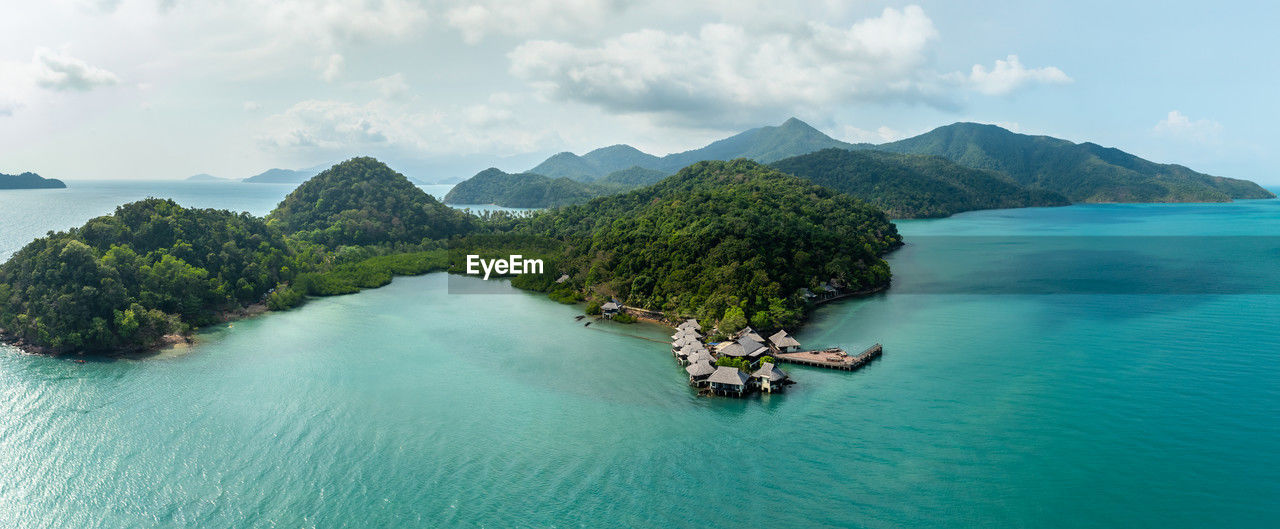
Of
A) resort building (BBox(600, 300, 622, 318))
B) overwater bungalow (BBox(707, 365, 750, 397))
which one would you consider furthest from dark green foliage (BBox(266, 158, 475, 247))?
overwater bungalow (BBox(707, 365, 750, 397))

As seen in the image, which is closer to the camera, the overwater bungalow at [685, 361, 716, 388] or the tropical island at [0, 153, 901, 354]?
the overwater bungalow at [685, 361, 716, 388]

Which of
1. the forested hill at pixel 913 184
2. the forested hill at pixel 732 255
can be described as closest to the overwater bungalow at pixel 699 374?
the forested hill at pixel 732 255

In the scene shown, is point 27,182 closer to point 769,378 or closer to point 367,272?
point 367,272

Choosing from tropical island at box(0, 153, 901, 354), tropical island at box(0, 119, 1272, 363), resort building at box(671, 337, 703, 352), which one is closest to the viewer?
resort building at box(671, 337, 703, 352)

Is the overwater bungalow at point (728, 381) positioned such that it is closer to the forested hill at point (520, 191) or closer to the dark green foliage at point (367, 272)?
the dark green foliage at point (367, 272)

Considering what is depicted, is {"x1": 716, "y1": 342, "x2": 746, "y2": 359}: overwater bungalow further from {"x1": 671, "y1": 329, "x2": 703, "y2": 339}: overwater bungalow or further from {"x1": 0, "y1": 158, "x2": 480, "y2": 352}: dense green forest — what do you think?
{"x1": 0, "y1": 158, "x2": 480, "y2": 352}: dense green forest

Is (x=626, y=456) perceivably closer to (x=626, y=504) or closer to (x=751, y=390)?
(x=626, y=504)

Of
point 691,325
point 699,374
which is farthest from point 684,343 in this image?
point 699,374

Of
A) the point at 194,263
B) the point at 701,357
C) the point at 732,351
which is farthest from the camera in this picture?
the point at 194,263
